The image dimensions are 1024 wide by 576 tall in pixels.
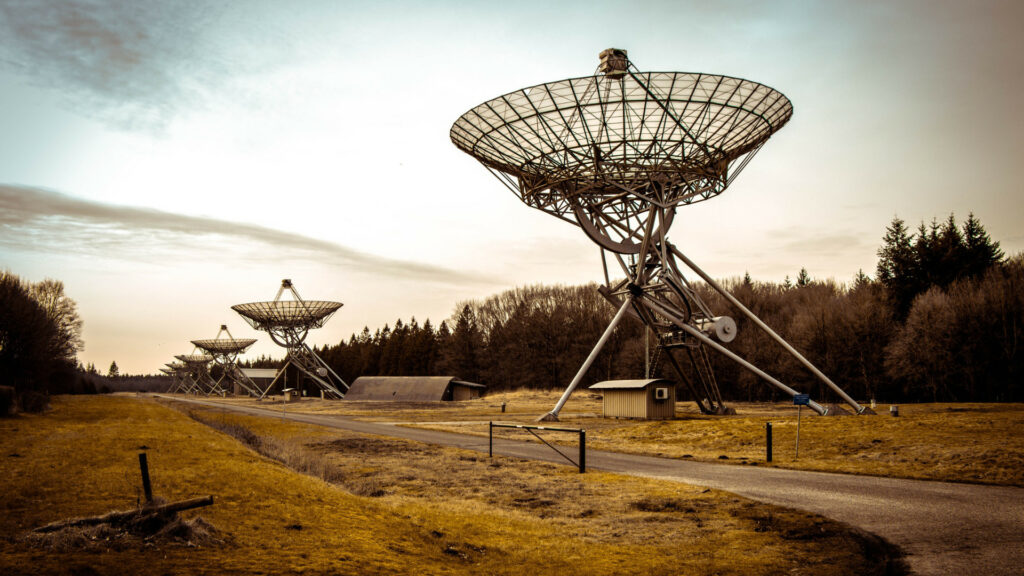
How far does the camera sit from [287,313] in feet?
236

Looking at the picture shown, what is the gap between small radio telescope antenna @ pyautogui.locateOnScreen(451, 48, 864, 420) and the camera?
2570 cm

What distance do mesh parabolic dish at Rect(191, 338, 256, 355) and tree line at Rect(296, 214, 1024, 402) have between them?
3403 centimetres

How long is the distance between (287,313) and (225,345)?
4327 centimetres

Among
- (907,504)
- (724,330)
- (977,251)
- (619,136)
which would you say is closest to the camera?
(907,504)

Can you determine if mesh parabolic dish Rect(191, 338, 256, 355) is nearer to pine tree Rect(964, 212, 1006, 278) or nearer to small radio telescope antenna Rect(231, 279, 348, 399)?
small radio telescope antenna Rect(231, 279, 348, 399)

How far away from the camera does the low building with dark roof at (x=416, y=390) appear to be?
76625 millimetres

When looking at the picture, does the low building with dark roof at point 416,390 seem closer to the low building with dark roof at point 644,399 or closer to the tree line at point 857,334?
the tree line at point 857,334

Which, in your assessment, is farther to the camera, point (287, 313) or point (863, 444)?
point (287, 313)

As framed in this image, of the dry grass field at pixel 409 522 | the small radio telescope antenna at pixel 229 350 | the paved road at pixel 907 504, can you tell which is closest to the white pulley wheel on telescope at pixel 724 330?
the paved road at pixel 907 504

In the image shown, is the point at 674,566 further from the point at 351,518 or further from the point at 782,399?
the point at 782,399

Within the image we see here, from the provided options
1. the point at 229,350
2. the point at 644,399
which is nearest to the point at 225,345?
the point at 229,350

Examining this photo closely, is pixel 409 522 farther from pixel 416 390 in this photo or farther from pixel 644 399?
pixel 416 390

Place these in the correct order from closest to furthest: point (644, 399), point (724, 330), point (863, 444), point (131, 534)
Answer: point (131, 534), point (863, 444), point (724, 330), point (644, 399)

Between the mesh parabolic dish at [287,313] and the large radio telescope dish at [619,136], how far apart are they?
153ft
